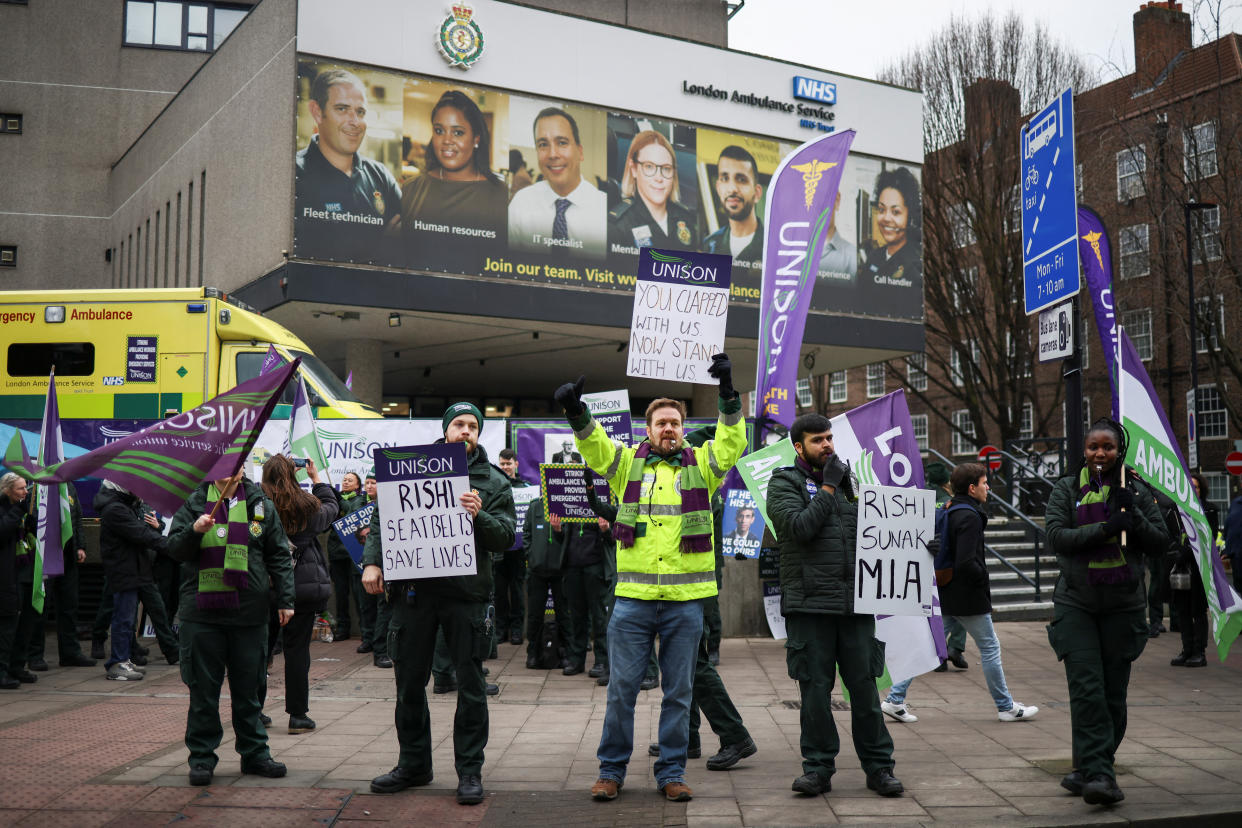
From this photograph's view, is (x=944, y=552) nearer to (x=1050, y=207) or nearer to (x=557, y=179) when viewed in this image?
(x=1050, y=207)

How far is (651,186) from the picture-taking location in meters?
21.5

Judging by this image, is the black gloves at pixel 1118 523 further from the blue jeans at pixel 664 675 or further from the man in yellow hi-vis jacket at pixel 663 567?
the blue jeans at pixel 664 675

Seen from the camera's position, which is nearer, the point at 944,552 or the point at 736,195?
the point at 944,552

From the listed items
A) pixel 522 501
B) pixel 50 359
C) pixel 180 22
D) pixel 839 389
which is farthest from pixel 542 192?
pixel 839 389

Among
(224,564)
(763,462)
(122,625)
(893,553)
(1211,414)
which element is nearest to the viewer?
(893,553)

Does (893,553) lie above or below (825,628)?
above

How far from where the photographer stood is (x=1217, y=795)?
5691 mm

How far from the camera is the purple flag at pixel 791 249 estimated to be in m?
10.7

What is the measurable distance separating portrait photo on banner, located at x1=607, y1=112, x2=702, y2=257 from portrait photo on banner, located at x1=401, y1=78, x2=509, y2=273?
7.52 ft

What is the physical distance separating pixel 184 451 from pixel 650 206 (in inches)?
641

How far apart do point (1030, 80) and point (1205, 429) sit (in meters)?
13.9

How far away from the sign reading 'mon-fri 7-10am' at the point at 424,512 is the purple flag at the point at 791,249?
17.7 feet

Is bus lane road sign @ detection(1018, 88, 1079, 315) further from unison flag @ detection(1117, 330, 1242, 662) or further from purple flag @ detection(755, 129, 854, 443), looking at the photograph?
purple flag @ detection(755, 129, 854, 443)

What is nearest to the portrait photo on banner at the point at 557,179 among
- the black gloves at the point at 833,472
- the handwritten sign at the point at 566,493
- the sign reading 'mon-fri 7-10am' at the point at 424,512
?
the handwritten sign at the point at 566,493
